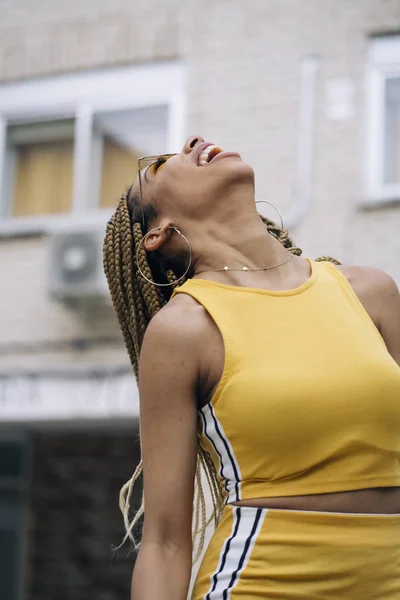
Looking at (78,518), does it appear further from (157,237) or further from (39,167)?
(157,237)

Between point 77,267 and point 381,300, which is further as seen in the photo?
point 77,267

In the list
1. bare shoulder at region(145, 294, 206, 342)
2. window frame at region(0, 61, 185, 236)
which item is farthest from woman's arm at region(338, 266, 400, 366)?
window frame at region(0, 61, 185, 236)

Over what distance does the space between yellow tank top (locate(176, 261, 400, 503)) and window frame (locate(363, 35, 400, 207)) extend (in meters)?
4.00

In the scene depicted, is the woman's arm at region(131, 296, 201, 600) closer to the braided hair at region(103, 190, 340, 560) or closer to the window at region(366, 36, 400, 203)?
the braided hair at region(103, 190, 340, 560)

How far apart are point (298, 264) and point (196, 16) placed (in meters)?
4.52

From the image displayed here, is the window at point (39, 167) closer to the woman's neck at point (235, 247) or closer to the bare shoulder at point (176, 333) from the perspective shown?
the woman's neck at point (235, 247)

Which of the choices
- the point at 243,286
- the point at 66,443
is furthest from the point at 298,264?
the point at 66,443

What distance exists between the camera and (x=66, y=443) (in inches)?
293

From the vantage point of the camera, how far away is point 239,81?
6.02m

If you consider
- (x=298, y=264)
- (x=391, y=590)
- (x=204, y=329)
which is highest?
(x=298, y=264)

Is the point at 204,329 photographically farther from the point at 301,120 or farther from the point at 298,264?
the point at 301,120

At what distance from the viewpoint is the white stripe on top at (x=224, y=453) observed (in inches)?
70.2

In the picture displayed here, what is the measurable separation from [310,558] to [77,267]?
13.7 feet

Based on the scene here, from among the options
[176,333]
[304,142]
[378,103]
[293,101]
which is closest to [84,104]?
[293,101]
